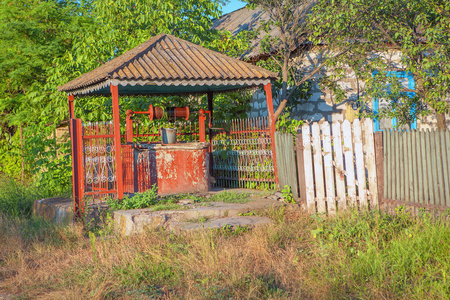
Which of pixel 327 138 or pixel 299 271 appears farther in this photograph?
pixel 327 138

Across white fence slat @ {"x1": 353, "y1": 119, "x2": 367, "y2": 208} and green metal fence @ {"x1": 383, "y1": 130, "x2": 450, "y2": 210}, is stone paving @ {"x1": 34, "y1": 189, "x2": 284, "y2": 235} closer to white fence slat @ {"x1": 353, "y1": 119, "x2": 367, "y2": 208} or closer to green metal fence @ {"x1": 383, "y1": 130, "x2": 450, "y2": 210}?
white fence slat @ {"x1": 353, "y1": 119, "x2": 367, "y2": 208}

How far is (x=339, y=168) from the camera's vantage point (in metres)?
6.68

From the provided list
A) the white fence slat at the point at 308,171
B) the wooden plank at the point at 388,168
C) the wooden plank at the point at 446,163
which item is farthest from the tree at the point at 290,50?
the wooden plank at the point at 446,163

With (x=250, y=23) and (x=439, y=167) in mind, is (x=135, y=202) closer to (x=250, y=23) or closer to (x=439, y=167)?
(x=439, y=167)

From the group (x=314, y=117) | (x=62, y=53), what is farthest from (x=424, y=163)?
(x=62, y=53)

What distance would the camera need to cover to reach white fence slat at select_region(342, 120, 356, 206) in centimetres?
653

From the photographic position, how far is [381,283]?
13.8 feet

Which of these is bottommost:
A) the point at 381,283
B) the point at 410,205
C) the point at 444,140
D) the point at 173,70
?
the point at 381,283

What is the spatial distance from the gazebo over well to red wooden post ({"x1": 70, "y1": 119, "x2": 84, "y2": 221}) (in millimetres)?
75

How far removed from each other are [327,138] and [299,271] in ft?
8.58

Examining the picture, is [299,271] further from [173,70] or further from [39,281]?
[173,70]

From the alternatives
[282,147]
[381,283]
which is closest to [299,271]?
[381,283]

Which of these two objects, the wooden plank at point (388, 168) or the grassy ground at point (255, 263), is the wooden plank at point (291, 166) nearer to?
the grassy ground at point (255, 263)

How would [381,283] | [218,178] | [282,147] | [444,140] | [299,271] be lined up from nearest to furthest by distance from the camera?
[381,283] → [299,271] → [444,140] → [282,147] → [218,178]
